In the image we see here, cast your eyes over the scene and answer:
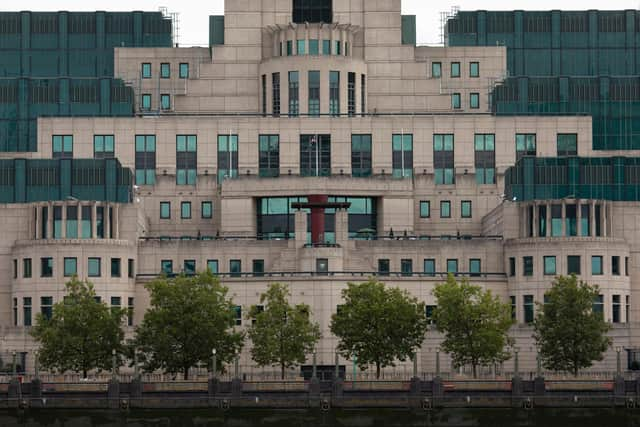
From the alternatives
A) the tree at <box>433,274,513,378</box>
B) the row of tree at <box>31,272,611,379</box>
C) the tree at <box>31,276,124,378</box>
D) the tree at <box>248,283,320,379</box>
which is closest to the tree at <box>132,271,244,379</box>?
the row of tree at <box>31,272,611,379</box>

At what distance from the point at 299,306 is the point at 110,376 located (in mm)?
22061

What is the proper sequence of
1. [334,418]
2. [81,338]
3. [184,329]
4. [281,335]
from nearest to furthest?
[334,418], [184,329], [81,338], [281,335]

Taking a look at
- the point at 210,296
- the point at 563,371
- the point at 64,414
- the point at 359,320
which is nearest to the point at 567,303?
the point at 563,371

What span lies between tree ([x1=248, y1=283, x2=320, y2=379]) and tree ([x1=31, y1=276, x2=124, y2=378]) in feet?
46.2

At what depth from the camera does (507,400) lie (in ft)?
577

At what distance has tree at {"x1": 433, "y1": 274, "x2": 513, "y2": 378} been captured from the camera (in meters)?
192

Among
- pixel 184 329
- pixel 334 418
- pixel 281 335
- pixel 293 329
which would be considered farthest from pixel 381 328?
pixel 334 418

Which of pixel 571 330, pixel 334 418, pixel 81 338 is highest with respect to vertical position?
pixel 571 330

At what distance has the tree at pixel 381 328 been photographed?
7569 inches

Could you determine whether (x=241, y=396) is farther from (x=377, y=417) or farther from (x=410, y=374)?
(x=410, y=374)

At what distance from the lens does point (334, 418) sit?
172500mm

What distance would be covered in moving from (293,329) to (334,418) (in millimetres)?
22107

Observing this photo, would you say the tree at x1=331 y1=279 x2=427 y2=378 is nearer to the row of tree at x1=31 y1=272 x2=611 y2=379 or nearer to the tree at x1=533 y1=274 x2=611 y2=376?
the row of tree at x1=31 y1=272 x2=611 y2=379

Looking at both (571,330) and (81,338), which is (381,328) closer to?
(571,330)
